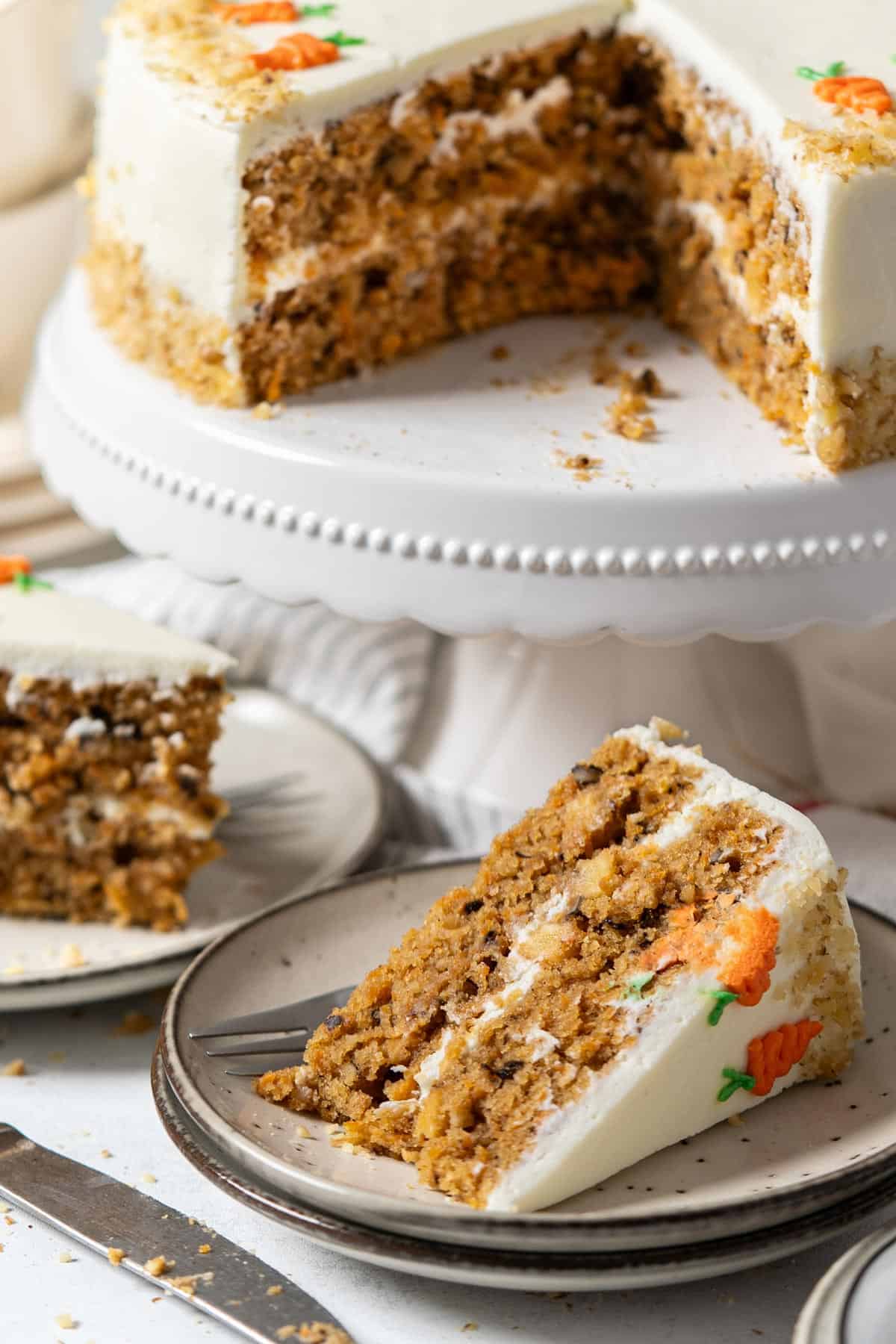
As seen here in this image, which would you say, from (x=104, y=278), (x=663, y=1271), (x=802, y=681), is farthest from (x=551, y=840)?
(x=104, y=278)

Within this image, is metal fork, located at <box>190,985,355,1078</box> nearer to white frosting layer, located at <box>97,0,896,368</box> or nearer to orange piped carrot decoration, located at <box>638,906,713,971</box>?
orange piped carrot decoration, located at <box>638,906,713,971</box>

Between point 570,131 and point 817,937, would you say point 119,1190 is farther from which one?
point 570,131

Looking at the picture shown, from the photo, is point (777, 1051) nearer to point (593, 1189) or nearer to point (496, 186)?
point (593, 1189)

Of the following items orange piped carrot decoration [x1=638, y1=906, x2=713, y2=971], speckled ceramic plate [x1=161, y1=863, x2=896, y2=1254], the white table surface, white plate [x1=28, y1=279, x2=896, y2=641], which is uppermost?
white plate [x1=28, y1=279, x2=896, y2=641]

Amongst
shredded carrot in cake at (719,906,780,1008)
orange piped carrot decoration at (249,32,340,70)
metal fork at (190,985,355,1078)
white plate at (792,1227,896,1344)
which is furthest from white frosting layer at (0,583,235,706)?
white plate at (792,1227,896,1344)

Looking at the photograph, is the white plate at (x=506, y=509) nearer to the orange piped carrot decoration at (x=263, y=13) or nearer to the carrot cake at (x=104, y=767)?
the carrot cake at (x=104, y=767)

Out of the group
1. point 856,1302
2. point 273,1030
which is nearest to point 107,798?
point 273,1030
